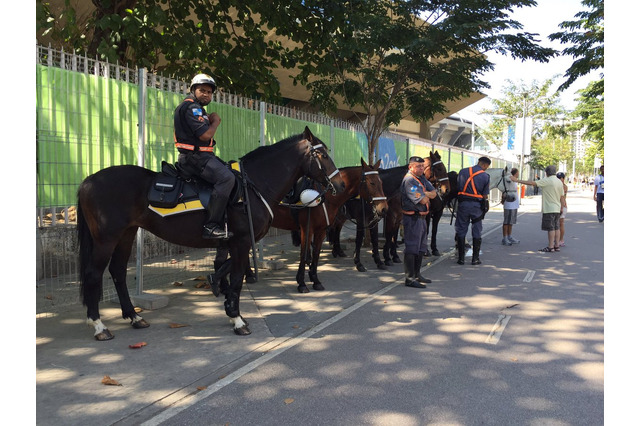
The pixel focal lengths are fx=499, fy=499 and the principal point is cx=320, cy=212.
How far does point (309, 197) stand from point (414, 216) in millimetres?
1867

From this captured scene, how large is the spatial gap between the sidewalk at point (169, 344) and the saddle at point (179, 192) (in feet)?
4.91

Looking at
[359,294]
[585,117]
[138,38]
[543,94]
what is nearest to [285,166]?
[359,294]

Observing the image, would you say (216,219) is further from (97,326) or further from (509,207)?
(509,207)

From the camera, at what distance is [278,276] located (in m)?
9.43

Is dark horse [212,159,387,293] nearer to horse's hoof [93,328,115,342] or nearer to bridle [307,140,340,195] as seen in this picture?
bridle [307,140,340,195]

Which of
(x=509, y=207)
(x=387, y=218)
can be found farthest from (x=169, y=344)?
(x=509, y=207)

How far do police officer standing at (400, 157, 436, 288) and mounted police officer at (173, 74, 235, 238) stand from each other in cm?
359

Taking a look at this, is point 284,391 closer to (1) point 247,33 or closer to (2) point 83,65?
(2) point 83,65

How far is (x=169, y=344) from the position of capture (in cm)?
552

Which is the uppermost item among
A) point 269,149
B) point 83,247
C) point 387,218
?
A: point 269,149

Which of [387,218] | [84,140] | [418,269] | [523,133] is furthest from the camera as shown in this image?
[523,133]

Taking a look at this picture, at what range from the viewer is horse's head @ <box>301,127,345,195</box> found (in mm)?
6938

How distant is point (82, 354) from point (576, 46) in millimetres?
21726

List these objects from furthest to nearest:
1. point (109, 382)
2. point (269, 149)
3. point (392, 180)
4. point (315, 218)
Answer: point (392, 180)
point (315, 218)
point (269, 149)
point (109, 382)
